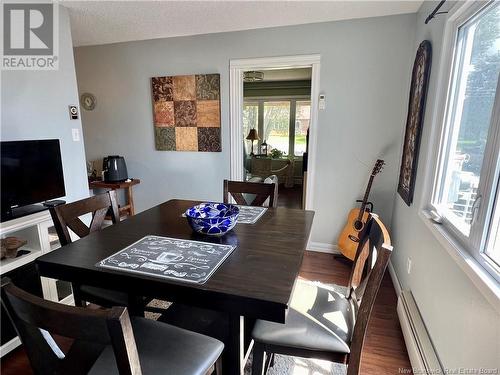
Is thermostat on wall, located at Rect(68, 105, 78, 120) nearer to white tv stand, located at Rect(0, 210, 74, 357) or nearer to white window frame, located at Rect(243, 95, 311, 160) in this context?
white tv stand, located at Rect(0, 210, 74, 357)

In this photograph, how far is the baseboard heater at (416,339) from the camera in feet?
4.32

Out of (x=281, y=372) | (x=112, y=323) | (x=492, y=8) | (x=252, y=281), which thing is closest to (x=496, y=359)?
(x=252, y=281)

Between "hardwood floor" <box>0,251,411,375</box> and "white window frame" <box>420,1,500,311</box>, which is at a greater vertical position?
"white window frame" <box>420,1,500,311</box>

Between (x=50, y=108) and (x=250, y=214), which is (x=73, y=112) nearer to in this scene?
(x=50, y=108)

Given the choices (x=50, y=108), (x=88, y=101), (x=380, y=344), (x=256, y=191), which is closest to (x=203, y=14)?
(x=50, y=108)

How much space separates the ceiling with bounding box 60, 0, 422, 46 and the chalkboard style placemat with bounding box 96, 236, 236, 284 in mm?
1943

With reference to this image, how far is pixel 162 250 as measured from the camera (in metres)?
1.15

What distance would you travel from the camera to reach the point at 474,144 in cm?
131

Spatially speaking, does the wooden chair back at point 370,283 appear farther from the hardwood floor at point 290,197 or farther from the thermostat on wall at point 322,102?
the hardwood floor at point 290,197

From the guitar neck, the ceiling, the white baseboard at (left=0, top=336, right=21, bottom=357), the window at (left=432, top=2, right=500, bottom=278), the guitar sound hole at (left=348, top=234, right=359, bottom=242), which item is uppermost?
the ceiling

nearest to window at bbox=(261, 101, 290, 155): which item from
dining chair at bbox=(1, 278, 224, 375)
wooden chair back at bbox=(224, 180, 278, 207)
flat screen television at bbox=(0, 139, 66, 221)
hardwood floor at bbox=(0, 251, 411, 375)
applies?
hardwood floor at bbox=(0, 251, 411, 375)

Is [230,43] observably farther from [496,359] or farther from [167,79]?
[496,359]

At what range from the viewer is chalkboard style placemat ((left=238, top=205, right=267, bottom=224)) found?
156cm

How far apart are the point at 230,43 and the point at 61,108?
5.56 ft
